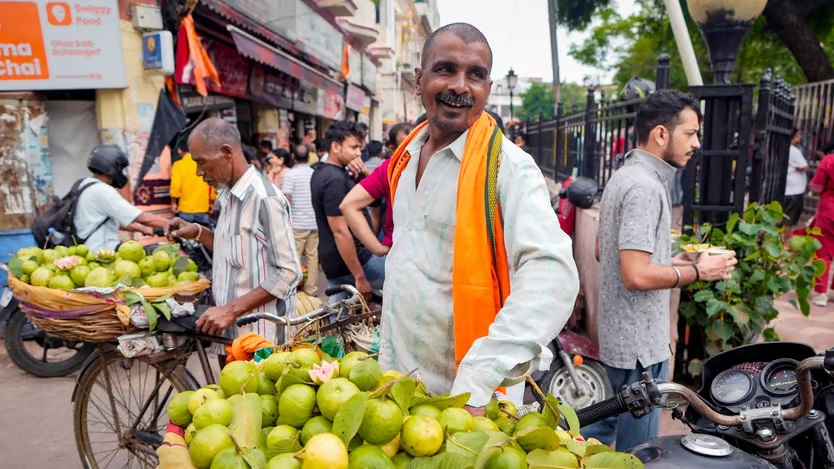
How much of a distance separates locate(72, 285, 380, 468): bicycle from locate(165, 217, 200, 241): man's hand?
0.61 m

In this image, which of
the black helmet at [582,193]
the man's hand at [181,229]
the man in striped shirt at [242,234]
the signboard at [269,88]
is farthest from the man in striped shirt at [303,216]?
the signboard at [269,88]

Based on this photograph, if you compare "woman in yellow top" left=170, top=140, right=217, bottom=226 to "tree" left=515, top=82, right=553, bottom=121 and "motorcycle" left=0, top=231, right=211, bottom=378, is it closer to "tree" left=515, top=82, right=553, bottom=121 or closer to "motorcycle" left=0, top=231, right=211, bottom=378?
"motorcycle" left=0, top=231, right=211, bottom=378

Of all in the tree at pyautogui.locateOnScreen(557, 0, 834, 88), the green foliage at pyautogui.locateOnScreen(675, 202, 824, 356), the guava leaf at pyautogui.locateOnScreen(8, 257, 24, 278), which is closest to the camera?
the guava leaf at pyautogui.locateOnScreen(8, 257, 24, 278)

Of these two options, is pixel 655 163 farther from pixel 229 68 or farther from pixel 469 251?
pixel 229 68

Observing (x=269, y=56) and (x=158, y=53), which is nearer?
(x=158, y=53)

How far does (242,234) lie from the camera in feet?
9.77

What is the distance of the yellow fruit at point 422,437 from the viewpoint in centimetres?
125

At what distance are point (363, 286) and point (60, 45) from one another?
5.04 metres

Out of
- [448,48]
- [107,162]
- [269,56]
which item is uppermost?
[269,56]

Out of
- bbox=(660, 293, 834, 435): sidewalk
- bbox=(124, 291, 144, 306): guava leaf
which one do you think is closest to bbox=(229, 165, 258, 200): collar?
bbox=(124, 291, 144, 306): guava leaf

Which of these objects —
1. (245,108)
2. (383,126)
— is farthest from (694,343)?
(383,126)

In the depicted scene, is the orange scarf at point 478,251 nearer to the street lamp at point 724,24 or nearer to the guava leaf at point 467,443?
the guava leaf at point 467,443

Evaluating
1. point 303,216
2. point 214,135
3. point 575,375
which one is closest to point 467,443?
point 214,135

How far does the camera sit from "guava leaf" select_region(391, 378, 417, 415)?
51.9 inches
